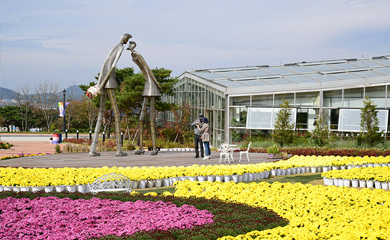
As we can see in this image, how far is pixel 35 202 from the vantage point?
8469 millimetres

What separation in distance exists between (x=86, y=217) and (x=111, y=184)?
2.90 metres

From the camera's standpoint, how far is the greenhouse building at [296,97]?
2608cm

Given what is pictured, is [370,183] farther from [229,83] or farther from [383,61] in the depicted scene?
[383,61]

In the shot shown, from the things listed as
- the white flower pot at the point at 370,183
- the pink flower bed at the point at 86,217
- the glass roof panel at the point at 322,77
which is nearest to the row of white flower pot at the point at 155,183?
the pink flower bed at the point at 86,217

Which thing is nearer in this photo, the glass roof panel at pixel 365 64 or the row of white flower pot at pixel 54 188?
the row of white flower pot at pixel 54 188

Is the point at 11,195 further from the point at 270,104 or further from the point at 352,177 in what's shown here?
the point at 270,104

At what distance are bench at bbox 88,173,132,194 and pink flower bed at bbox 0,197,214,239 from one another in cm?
139

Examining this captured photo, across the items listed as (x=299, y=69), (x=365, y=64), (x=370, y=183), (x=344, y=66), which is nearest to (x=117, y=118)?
(x=370, y=183)

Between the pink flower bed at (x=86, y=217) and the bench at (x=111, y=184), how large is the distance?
4.57 ft

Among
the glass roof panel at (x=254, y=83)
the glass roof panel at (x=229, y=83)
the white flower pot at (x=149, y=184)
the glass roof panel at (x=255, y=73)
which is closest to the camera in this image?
the white flower pot at (x=149, y=184)

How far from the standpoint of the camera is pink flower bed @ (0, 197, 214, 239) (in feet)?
21.6

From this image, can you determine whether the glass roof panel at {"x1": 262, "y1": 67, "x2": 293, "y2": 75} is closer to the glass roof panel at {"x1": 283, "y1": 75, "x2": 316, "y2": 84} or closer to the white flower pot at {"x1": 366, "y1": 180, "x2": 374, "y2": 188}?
the glass roof panel at {"x1": 283, "y1": 75, "x2": 316, "y2": 84}

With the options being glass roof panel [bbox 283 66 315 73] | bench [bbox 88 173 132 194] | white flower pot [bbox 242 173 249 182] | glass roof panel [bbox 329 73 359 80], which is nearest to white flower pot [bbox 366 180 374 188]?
white flower pot [bbox 242 173 249 182]

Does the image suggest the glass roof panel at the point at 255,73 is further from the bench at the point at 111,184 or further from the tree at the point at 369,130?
the bench at the point at 111,184
